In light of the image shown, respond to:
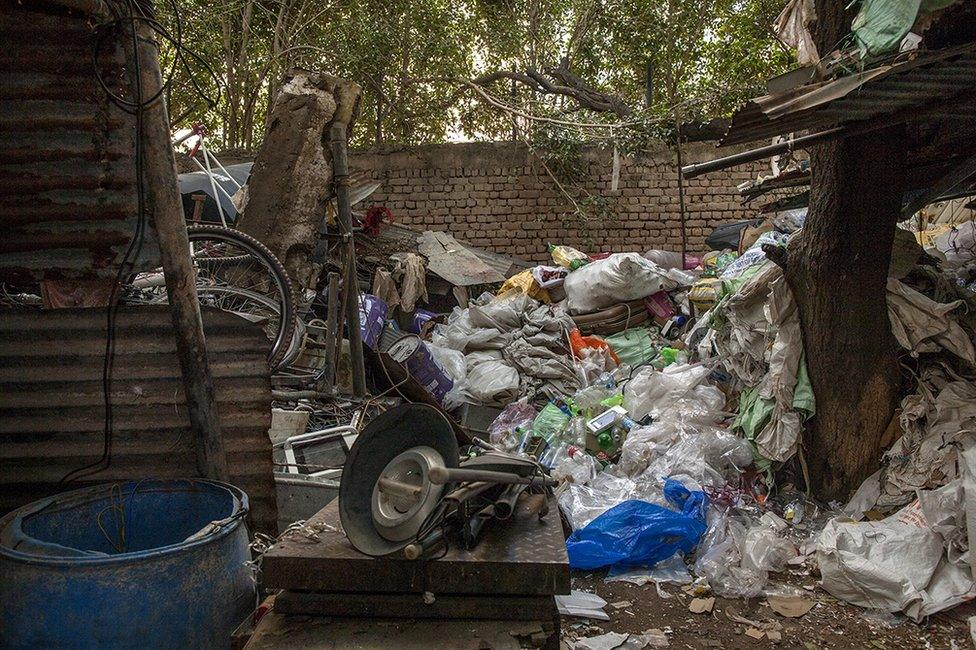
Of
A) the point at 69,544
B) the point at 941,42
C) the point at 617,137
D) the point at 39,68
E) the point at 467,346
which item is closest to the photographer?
the point at 69,544

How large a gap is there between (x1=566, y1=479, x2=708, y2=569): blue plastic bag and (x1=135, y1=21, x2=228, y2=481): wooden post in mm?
2002

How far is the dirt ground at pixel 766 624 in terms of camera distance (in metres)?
3.03

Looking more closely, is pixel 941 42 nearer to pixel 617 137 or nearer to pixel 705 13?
pixel 617 137

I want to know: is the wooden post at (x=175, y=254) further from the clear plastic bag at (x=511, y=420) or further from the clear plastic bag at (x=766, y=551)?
the clear plastic bag at (x=511, y=420)

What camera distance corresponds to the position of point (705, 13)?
10.6 metres

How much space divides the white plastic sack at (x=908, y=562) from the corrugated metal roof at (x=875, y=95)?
1.85 meters

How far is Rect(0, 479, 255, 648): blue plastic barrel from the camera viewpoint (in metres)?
1.89

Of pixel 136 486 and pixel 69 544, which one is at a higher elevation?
pixel 136 486

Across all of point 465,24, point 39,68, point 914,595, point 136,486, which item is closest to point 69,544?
point 136,486

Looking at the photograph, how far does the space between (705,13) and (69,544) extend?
439 inches

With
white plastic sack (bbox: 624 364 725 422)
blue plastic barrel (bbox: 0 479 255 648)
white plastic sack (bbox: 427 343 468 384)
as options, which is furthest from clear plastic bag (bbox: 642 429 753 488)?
blue plastic barrel (bbox: 0 479 255 648)

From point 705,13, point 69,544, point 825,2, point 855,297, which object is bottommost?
point 69,544

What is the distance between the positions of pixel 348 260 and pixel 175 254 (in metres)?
2.55

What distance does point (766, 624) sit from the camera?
10.6 feet
